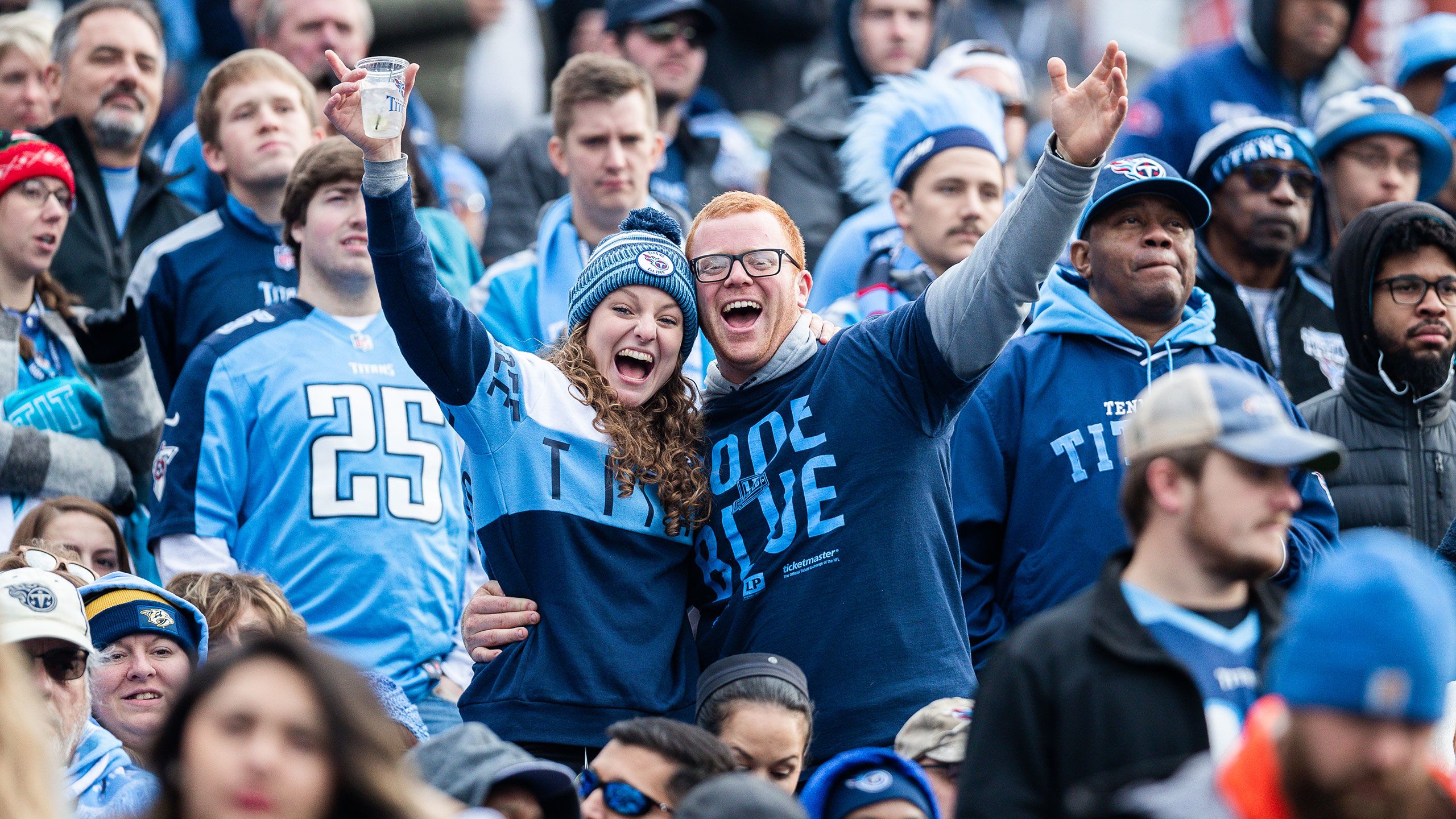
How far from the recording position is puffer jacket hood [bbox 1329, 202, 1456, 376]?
618 centimetres

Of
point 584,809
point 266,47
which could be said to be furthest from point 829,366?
point 266,47

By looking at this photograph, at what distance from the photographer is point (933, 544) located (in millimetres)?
4883

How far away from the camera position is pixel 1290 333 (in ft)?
23.3

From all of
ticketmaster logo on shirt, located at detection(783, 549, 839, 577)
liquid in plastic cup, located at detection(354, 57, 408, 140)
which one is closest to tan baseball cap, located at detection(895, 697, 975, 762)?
ticketmaster logo on shirt, located at detection(783, 549, 839, 577)

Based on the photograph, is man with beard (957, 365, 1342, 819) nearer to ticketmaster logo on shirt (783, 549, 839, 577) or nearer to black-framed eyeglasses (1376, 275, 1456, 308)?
ticketmaster logo on shirt (783, 549, 839, 577)

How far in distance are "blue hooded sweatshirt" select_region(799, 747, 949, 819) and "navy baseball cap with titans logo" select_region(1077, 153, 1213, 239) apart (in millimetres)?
2104

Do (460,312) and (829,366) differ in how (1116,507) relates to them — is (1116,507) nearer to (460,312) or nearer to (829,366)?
(829,366)

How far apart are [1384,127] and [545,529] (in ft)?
15.5

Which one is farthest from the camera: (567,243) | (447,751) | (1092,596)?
(567,243)

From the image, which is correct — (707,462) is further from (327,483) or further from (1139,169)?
(1139,169)

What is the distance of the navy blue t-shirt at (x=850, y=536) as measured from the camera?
15.6 feet

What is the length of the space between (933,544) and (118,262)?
4.11 metres

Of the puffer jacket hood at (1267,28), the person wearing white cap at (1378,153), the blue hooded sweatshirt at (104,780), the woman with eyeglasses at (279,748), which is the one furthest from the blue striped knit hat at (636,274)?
the puffer jacket hood at (1267,28)

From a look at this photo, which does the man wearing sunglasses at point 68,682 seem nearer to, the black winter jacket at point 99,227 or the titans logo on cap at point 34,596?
the titans logo on cap at point 34,596
